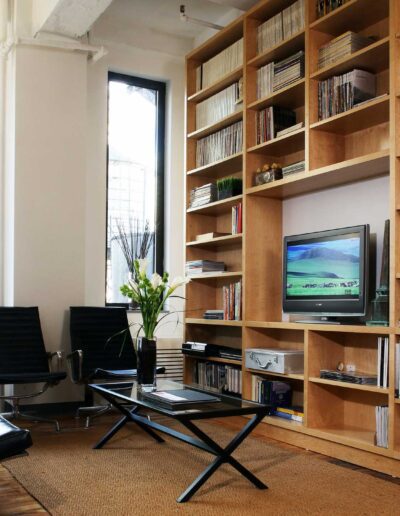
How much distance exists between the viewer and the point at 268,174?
15.1 feet

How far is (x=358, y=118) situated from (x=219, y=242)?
1.74 m

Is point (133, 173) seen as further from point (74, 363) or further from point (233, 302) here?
point (74, 363)

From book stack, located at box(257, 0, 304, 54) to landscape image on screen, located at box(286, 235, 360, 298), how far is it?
1457 mm

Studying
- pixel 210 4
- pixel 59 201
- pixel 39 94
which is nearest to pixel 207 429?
pixel 59 201

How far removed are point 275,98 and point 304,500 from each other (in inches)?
108

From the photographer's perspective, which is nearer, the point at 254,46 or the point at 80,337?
the point at 254,46

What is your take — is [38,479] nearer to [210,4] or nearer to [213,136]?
[213,136]

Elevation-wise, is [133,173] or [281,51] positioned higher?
[281,51]

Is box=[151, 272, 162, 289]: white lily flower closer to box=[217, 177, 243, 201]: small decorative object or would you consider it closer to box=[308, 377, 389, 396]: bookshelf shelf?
box=[308, 377, 389, 396]: bookshelf shelf

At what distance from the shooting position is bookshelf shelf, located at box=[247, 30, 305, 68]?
4.29m

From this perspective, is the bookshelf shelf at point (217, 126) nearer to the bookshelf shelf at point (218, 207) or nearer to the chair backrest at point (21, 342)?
the bookshelf shelf at point (218, 207)

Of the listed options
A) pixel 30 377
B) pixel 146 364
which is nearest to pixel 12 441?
pixel 146 364

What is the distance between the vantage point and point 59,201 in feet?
17.6

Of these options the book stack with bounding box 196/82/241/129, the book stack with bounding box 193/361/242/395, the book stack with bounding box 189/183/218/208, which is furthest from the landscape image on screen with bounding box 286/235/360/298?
the book stack with bounding box 196/82/241/129
